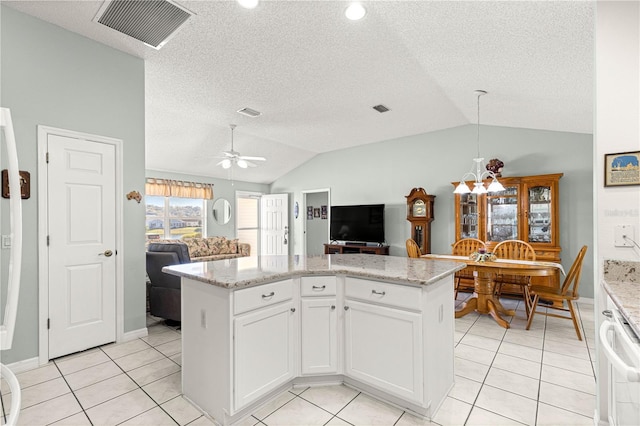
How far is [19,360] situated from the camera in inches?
103

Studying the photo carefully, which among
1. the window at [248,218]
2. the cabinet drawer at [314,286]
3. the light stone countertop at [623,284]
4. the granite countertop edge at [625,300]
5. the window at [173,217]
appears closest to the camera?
the granite countertop edge at [625,300]

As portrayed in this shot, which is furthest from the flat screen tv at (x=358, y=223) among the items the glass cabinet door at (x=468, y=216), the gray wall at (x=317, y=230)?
the glass cabinet door at (x=468, y=216)

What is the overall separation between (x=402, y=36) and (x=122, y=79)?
2.70 metres

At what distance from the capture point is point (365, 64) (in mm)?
3303

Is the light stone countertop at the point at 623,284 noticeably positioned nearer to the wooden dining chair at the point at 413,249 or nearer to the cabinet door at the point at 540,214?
the wooden dining chair at the point at 413,249

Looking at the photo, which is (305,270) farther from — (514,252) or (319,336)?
(514,252)

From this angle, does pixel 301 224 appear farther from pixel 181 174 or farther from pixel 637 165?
pixel 637 165

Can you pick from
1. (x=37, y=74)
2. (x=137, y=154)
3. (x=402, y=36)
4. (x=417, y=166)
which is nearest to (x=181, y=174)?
(x=137, y=154)

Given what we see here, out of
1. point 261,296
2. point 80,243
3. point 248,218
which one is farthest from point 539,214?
point 248,218

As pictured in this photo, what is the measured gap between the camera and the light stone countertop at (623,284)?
52.6 inches

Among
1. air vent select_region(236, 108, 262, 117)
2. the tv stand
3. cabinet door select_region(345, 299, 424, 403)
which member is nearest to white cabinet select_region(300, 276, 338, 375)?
cabinet door select_region(345, 299, 424, 403)

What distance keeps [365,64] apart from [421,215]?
3080 millimetres

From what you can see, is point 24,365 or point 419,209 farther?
point 419,209

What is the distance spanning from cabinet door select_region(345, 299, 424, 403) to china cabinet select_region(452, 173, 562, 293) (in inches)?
133
